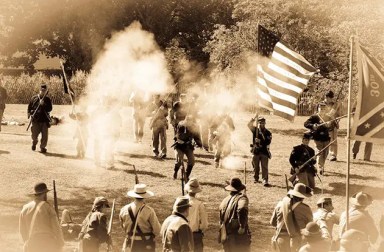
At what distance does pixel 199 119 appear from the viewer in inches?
973

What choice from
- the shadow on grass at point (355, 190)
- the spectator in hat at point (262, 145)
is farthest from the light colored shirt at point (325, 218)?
the spectator in hat at point (262, 145)

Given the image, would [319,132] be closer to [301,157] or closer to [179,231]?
[301,157]

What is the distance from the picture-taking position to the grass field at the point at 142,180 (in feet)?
54.5

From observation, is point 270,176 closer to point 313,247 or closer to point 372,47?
point 372,47

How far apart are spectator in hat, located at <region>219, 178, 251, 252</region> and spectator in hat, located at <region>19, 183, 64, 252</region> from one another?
9.51ft

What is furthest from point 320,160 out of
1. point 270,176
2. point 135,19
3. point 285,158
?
point 135,19

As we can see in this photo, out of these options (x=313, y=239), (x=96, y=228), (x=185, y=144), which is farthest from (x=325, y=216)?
(x=185, y=144)

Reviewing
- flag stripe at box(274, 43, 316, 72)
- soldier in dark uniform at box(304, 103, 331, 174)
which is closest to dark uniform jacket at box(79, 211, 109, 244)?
flag stripe at box(274, 43, 316, 72)

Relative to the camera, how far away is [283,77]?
15.5 meters

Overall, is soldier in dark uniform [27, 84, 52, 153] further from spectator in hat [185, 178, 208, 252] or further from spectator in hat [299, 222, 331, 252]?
spectator in hat [299, 222, 331, 252]

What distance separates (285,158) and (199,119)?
338 cm

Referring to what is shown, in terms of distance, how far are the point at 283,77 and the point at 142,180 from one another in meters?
6.47

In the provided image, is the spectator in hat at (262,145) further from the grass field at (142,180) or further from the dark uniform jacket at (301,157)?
the dark uniform jacket at (301,157)

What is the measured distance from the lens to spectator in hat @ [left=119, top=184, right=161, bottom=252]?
37.9 ft
